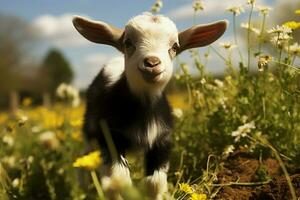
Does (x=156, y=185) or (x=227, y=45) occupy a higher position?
(x=227, y=45)

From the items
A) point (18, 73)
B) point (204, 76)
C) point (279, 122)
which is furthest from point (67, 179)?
point (18, 73)

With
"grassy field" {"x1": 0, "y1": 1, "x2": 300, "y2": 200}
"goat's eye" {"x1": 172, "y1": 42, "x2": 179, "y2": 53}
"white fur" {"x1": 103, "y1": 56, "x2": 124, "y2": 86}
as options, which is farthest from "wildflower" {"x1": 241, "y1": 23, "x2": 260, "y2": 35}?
"white fur" {"x1": 103, "y1": 56, "x2": 124, "y2": 86}

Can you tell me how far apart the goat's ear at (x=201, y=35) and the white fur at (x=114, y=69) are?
0.58 m

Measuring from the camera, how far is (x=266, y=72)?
15.1ft

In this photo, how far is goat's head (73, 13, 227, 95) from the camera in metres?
3.43

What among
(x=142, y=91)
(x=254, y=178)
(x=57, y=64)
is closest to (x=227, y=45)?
(x=142, y=91)

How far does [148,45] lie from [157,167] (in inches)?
38.7

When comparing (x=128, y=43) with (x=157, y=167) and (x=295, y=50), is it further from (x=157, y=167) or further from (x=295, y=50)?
(x=295, y=50)

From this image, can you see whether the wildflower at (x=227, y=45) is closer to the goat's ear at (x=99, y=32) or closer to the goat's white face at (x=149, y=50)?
the goat's white face at (x=149, y=50)

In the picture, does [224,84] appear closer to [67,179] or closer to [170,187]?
[170,187]

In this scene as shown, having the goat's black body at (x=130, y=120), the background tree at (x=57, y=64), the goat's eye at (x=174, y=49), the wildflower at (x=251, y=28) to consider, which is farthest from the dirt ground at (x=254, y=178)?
the background tree at (x=57, y=64)

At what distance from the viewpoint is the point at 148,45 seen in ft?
11.6

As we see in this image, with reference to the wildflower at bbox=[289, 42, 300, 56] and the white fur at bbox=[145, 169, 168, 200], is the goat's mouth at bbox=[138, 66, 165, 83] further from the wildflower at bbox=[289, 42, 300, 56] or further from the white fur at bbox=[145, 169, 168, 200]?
the wildflower at bbox=[289, 42, 300, 56]

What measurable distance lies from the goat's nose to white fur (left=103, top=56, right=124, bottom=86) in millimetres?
770
